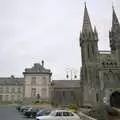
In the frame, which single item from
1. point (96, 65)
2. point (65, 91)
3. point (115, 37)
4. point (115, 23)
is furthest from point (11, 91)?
point (115, 23)

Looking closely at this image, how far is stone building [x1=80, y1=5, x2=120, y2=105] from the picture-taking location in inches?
2864

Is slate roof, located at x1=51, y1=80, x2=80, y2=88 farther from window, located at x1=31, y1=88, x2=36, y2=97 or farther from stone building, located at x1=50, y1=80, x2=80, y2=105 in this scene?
window, located at x1=31, y1=88, x2=36, y2=97

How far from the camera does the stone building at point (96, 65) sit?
72750mm

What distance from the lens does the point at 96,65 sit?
77.1m

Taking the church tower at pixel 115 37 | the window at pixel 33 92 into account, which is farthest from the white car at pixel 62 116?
the window at pixel 33 92

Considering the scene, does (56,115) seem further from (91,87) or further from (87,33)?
(87,33)

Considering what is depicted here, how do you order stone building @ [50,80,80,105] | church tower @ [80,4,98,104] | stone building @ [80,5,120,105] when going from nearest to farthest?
stone building @ [80,5,120,105], church tower @ [80,4,98,104], stone building @ [50,80,80,105]

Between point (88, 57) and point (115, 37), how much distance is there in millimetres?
11594

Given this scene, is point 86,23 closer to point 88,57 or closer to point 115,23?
point 115,23

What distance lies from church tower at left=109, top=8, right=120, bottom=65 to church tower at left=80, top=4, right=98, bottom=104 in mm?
6260

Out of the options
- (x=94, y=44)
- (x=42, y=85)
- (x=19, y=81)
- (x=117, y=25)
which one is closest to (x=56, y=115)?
(x=94, y=44)

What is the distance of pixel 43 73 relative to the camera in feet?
366

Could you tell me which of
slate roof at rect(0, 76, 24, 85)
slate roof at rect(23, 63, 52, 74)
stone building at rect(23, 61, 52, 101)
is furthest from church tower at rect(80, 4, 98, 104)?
slate roof at rect(0, 76, 24, 85)

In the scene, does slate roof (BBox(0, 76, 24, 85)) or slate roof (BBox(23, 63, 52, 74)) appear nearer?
slate roof (BBox(23, 63, 52, 74))
